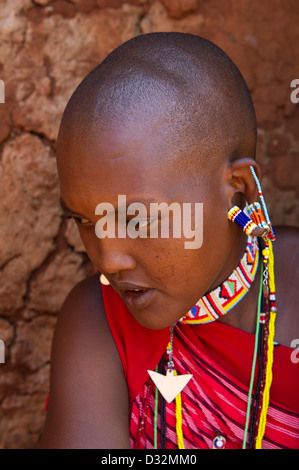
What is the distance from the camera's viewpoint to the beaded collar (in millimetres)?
1555

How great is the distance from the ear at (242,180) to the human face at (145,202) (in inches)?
1.3

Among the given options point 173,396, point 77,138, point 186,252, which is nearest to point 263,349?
point 173,396

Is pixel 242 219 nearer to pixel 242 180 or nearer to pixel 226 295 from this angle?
pixel 242 180

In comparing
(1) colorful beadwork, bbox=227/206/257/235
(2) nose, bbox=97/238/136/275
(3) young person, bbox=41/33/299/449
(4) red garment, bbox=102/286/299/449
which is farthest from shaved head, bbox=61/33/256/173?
(4) red garment, bbox=102/286/299/449

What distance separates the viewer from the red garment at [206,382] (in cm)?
158

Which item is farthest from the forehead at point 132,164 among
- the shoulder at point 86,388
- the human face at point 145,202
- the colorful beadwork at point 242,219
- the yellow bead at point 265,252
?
the shoulder at point 86,388

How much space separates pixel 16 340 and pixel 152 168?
110 cm

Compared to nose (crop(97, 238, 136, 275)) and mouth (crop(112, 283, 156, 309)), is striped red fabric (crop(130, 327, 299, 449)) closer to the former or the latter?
mouth (crop(112, 283, 156, 309))

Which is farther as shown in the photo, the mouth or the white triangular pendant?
the white triangular pendant

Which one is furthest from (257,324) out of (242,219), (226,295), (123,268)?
(123,268)

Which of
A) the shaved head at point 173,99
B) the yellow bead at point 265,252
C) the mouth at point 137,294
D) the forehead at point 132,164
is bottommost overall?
the mouth at point 137,294

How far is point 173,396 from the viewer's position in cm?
161

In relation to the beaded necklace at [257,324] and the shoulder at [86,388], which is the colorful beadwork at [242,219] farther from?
the shoulder at [86,388]

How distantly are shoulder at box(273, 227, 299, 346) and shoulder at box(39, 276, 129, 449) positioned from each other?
475 mm
